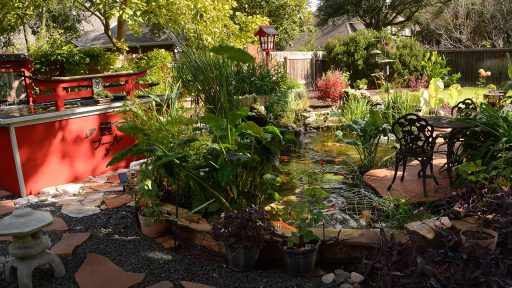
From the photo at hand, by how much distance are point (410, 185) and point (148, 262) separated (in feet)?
8.19

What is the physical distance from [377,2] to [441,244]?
68.0ft

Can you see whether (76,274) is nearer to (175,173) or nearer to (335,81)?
(175,173)

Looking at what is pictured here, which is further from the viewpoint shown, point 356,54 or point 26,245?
point 356,54

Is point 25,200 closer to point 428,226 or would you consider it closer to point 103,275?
point 103,275

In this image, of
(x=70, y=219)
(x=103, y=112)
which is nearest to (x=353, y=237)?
(x=70, y=219)

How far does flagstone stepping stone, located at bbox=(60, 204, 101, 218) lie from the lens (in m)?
3.80

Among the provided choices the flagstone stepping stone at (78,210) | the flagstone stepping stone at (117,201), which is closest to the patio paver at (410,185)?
the flagstone stepping stone at (117,201)

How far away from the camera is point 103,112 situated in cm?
532

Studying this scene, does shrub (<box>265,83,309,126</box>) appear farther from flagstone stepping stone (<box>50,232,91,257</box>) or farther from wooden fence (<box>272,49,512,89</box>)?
wooden fence (<box>272,49,512,89</box>)

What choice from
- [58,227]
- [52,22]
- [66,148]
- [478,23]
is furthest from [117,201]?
[52,22]

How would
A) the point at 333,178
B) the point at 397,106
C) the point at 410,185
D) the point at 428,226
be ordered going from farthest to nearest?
1. the point at 397,106
2. the point at 333,178
3. the point at 410,185
4. the point at 428,226

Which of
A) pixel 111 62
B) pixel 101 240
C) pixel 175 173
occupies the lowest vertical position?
pixel 101 240

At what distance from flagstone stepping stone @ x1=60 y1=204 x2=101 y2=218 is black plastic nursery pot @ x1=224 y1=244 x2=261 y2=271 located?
1743 mm

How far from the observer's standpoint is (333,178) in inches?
178
